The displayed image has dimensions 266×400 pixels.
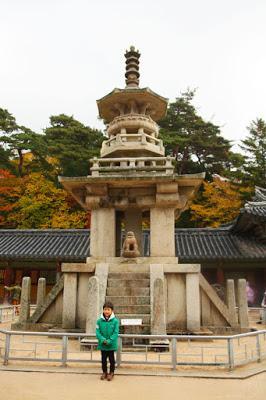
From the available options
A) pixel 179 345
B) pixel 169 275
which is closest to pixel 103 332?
pixel 179 345

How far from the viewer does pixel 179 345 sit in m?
8.60

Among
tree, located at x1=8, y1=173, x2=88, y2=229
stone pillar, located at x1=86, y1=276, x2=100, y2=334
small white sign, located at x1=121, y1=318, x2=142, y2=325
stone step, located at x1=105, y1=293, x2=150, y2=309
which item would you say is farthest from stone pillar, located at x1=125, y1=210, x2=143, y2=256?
tree, located at x1=8, y1=173, x2=88, y2=229

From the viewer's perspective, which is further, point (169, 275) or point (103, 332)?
point (169, 275)

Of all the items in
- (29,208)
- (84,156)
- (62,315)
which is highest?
(84,156)

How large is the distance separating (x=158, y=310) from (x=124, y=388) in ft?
10.2

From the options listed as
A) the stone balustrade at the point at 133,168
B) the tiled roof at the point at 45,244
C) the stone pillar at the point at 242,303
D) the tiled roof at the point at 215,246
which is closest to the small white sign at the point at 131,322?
the stone pillar at the point at 242,303

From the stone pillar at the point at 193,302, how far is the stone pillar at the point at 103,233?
2512 mm

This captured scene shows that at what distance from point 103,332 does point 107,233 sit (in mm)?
4975

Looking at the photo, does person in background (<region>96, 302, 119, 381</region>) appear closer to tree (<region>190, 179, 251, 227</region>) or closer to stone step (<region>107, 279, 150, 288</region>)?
stone step (<region>107, 279, 150, 288</region>)

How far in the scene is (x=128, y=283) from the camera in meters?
9.61

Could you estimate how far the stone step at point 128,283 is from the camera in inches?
377

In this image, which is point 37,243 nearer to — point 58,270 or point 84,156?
point 58,270

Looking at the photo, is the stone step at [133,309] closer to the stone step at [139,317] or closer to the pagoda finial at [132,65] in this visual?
the stone step at [139,317]

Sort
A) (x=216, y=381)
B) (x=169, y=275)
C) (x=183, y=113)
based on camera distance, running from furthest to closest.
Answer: (x=183, y=113), (x=169, y=275), (x=216, y=381)
